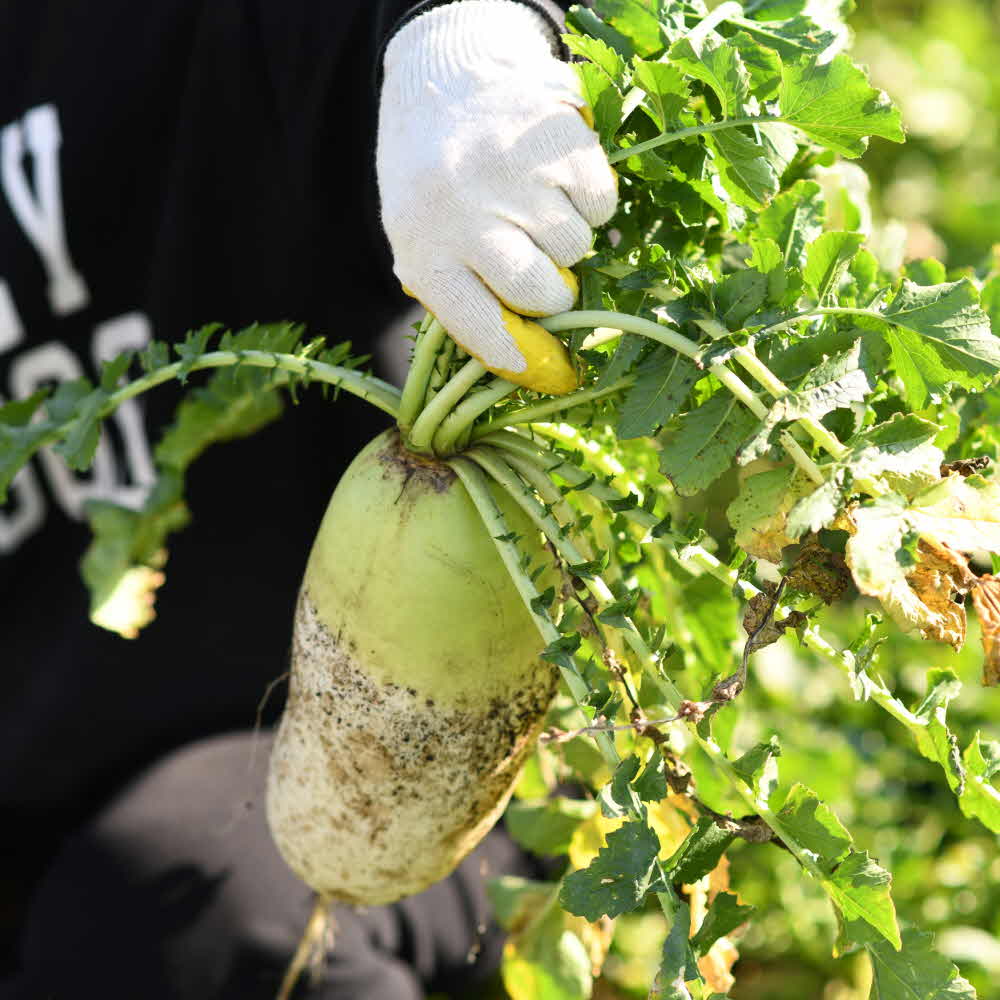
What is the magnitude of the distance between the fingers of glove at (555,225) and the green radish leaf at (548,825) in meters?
0.65

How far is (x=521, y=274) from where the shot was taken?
0.96m

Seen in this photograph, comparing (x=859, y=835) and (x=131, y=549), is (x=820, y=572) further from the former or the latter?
(x=859, y=835)

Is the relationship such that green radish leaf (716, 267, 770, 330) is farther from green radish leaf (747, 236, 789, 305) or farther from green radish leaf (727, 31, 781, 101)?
green radish leaf (727, 31, 781, 101)

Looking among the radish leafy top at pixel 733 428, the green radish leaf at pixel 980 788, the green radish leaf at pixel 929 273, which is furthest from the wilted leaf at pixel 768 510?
the green radish leaf at pixel 929 273

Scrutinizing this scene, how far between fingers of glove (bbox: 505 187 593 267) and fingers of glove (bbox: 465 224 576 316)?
0.4 inches

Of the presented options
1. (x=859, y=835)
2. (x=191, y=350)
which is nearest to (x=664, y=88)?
(x=191, y=350)

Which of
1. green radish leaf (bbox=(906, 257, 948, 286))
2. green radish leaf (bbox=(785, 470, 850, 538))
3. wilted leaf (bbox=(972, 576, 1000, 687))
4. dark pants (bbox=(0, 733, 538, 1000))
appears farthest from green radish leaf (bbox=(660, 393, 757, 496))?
dark pants (bbox=(0, 733, 538, 1000))

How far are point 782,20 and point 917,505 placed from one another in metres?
0.55

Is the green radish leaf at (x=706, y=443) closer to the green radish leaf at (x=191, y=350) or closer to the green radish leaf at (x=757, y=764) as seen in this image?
the green radish leaf at (x=757, y=764)

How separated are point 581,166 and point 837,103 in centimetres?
22

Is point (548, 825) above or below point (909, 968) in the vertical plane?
below

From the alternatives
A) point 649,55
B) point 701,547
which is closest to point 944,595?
point 701,547

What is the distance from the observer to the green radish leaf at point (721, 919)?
0.92m

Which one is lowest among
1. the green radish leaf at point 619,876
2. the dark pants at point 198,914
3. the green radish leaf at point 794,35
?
the dark pants at point 198,914
